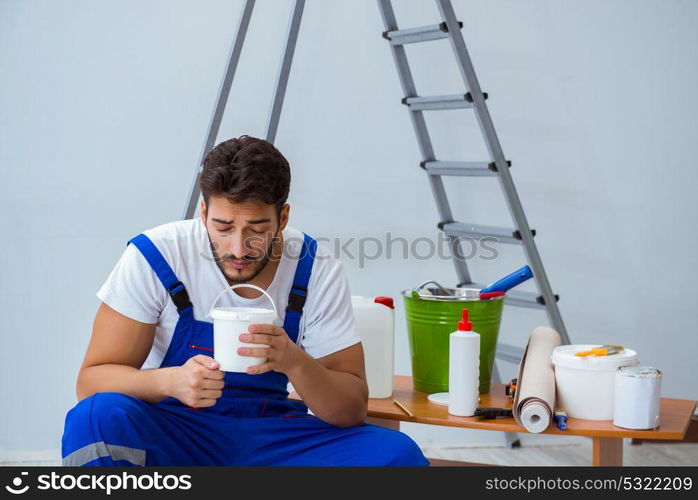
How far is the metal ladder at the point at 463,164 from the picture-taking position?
2.83m

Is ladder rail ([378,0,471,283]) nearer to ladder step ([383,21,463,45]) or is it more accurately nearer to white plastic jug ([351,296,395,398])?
ladder step ([383,21,463,45])

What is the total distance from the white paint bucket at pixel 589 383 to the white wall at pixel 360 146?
4.16ft

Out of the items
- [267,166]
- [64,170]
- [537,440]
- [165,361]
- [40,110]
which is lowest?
[537,440]

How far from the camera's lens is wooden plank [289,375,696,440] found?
2.15m

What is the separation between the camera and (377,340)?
8.19 ft

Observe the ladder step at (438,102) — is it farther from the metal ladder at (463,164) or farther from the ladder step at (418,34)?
the ladder step at (418,34)

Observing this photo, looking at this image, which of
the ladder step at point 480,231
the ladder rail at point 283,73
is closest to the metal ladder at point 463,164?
the ladder step at point 480,231

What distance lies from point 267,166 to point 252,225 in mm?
155

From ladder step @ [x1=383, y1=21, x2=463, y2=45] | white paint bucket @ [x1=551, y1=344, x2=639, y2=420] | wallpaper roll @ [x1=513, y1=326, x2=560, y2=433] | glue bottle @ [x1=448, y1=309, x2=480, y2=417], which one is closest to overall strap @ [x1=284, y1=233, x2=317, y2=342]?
glue bottle @ [x1=448, y1=309, x2=480, y2=417]

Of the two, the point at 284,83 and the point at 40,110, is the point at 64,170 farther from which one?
the point at 284,83

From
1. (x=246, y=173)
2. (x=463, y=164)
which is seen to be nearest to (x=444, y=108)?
(x=463, y=164)

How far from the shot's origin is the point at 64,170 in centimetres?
319

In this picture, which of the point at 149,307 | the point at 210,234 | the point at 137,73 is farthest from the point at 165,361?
the point at 137,73

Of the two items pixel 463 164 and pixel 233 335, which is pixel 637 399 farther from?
pixel 463 164
